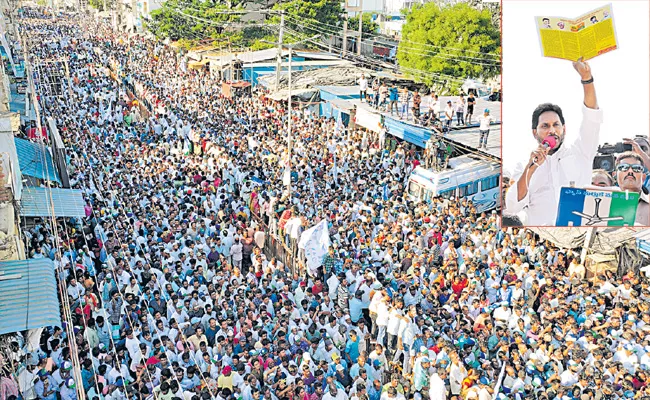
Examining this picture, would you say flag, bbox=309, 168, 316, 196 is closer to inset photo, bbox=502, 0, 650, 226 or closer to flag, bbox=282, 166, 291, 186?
flag, bbox=282, 166, 291, 186

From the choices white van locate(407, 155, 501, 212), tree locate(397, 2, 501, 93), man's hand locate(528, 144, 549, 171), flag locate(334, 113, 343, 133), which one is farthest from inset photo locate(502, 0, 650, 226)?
tree locate(397, 2, 501, 93)

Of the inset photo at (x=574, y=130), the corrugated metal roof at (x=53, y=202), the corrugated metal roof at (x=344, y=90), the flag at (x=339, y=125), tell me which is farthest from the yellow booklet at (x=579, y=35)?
the corrugated metal roof at (x=344, y=90)

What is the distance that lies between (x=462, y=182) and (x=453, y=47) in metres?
12.0

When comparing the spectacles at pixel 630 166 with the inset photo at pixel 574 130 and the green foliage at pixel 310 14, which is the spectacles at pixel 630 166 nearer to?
the inset photo at pixel 574 130

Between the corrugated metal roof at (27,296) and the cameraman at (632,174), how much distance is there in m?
6.64

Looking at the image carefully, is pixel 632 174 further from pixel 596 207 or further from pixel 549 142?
pixel 549 142

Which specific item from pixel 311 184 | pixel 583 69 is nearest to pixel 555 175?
pixel 583 69

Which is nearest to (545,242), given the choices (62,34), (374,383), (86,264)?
(374,383)

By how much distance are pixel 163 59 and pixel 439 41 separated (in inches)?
707

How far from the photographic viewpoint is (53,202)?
11758mm

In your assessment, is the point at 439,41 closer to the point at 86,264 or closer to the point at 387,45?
the point at 387,45

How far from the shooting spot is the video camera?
7992 mm

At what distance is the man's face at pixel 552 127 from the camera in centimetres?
807

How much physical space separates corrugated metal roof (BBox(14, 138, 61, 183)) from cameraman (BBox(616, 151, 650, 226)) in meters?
9.87
